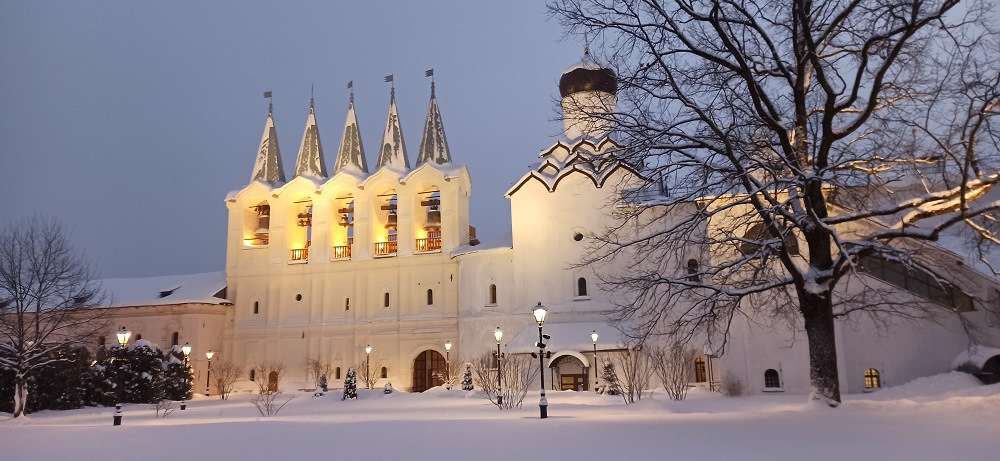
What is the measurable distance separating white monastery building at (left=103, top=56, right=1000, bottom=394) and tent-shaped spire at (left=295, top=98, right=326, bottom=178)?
0.28 feet

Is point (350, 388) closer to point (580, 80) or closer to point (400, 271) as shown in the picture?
point (400, 271)

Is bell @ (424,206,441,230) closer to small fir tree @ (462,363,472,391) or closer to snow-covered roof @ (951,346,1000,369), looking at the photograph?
small fir tree @ (462,363,472,391)

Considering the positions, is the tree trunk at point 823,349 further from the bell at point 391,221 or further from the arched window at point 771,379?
the bell at point 391,221

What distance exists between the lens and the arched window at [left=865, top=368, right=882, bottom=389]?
2455 centimetres

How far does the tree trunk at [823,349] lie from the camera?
14.4m

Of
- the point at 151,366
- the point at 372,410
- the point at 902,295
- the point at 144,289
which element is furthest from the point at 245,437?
the point at 144,289

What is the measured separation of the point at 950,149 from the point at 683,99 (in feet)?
15.6

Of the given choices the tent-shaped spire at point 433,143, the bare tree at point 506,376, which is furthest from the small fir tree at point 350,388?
the tent-shaped spire at point 433,143

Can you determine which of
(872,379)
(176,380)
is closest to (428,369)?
(176,380)

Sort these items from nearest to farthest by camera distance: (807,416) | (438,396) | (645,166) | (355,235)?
(807,416) < (645,166) < (438,396) < (355,235)

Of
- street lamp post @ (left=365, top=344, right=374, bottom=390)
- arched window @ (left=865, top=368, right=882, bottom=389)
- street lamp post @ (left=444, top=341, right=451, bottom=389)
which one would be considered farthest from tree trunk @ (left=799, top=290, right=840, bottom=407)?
street lamp post @ (left=365, top=344, right=374, bottom=390)

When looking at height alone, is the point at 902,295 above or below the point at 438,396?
above

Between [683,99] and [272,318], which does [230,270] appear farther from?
[683,99]

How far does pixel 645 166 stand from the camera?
1511 cm
